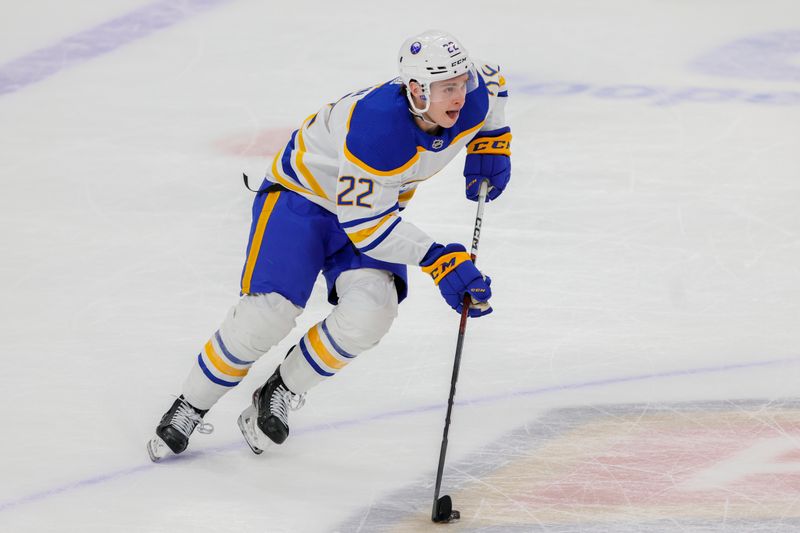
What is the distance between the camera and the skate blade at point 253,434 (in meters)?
3.31

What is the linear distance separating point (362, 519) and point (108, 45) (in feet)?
12.9

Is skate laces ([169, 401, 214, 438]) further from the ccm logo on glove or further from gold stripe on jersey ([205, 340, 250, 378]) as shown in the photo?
the ccm logo on glove

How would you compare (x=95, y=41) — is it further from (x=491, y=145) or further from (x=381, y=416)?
(x=381, y=416)

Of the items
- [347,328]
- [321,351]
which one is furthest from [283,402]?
[347,328]

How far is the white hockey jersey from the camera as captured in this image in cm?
300

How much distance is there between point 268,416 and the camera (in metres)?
3.27

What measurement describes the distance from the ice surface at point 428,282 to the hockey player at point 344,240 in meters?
0.21

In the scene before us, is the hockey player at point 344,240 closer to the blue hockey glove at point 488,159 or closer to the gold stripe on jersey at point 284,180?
the gold stripe on jersey at point 284,180

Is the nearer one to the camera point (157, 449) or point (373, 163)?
point (373, 163)

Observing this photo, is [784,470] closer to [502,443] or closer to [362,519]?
[502,443]

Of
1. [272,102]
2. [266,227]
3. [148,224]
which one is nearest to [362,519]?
[266,227]

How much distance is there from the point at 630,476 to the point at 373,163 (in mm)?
1024

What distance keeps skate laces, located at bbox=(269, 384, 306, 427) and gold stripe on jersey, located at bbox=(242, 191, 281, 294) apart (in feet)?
0.96

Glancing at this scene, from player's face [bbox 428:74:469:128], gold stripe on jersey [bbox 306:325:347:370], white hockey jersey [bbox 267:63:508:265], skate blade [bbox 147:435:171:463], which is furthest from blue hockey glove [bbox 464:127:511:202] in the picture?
skate blade [bbox 147:435:171:463]
